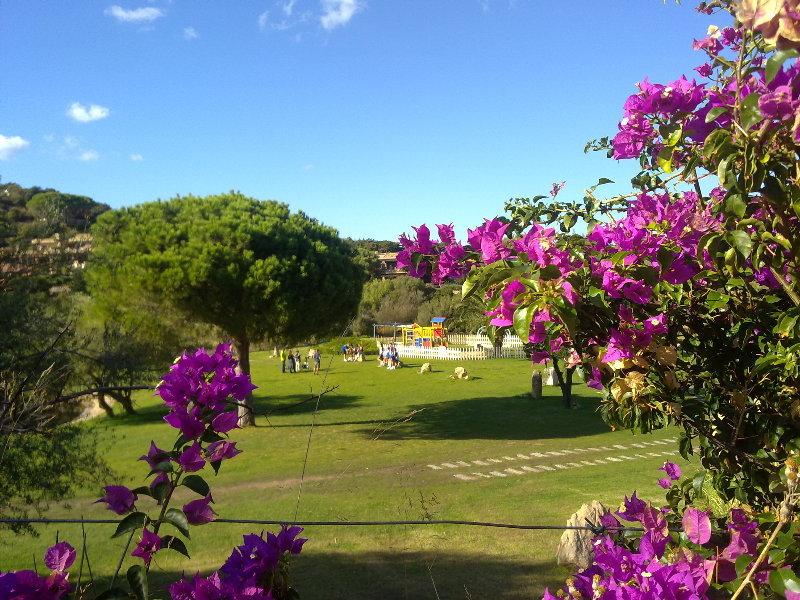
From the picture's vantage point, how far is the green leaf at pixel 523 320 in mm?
1264

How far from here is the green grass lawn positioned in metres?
5.48

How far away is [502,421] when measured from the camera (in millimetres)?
14109

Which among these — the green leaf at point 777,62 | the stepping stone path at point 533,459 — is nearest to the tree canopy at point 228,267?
the stepping stone path at point 533,459

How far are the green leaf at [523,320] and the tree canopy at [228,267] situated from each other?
38.0 ft

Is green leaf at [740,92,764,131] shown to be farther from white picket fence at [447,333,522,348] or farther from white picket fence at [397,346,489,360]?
white picket fence at [447,333,522,348]

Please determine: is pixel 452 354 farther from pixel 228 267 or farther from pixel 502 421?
pixel 228 267

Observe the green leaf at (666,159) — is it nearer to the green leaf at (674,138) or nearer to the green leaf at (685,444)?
the green leaf at (674,138)

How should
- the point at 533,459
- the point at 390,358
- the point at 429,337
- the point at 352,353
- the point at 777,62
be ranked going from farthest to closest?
the point at 429,337
the point at 352,353
the point at 390,358
the point at 533,459
the point at 777,62

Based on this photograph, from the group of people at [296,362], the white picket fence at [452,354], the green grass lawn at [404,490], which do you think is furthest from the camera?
the white picket fence at [452,354]

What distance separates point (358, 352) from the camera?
29922 millimetres

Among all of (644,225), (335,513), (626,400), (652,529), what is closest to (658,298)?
(644,225)

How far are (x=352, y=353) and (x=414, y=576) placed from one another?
24.9 metres

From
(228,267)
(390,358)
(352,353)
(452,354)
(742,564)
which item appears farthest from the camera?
(352,353)

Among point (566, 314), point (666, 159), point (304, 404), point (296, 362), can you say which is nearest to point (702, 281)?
point (666, 159)
